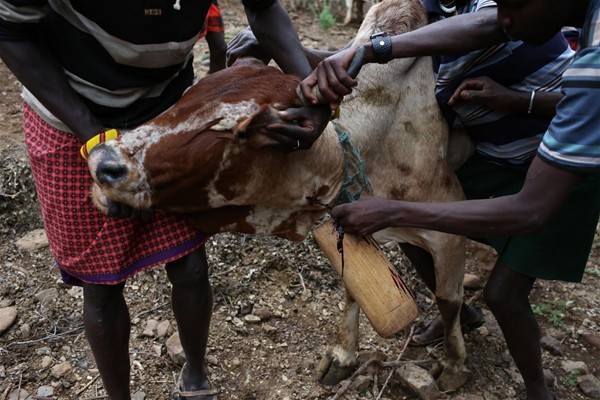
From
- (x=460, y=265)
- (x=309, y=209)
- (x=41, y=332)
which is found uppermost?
(x=309, y=209)

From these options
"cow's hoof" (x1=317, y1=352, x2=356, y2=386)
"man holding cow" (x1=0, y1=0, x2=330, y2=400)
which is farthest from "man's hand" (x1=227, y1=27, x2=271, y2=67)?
"cow's hoof" (x1=317, y1=352, x2=356, y2=386)

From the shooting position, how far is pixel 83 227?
2.59 meters

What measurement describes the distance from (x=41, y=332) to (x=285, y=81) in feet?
7.00

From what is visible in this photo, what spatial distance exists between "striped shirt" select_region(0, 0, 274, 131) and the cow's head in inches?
8.8

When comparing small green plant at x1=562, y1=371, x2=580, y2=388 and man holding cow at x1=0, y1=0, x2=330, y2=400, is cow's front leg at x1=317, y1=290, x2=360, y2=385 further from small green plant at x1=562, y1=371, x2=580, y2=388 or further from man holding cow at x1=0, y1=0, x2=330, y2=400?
small green plant at x1=562, y1=371, x2=580, y2=388

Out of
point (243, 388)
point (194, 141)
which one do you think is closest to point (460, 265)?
point (243, 388)

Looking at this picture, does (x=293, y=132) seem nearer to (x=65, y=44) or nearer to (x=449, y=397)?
(x=65, y=44)

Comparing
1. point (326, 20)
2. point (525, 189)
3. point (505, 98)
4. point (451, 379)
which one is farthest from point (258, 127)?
point (326, 20)

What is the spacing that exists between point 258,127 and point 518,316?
1.62m

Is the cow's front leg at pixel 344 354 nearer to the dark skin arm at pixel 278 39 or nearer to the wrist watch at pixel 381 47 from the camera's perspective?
the dark skin arm at pixel 278 39

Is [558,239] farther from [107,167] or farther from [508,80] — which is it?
[107,167]

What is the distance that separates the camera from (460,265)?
3.34m

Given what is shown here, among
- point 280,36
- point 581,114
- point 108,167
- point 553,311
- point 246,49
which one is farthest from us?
point 553,311

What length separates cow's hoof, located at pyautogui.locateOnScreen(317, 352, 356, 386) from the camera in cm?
355
